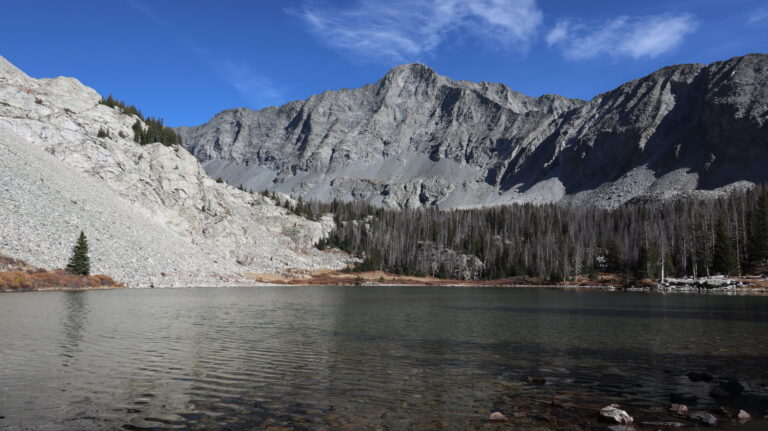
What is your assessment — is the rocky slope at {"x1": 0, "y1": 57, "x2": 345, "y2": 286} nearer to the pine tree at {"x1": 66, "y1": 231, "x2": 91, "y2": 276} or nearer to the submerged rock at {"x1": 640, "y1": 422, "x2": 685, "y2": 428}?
the pine tree at {"x1": 66, "y1": 231, "x2": 91, "y2": 276}

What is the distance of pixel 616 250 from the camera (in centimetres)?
12331

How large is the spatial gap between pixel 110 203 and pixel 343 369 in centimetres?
7968

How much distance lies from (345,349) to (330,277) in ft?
299

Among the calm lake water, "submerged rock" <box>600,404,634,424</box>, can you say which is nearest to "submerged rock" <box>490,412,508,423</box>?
the calm lake water

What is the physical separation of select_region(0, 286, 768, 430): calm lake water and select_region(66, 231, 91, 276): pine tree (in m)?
29.2

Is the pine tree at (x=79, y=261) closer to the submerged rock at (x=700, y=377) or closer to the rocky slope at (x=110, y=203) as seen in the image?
the rocky slope at (x=110, y=203)

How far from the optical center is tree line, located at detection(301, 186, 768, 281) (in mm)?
98125

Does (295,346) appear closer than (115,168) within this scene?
Yes

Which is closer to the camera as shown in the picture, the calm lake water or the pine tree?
the calm lake water

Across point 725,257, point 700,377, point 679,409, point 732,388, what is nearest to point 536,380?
point 679,409

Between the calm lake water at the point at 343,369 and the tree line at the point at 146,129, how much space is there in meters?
89.3

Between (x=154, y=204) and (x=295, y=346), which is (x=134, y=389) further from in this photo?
(x=154, y=204)

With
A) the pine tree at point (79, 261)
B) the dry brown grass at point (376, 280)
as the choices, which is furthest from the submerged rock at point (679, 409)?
the dry brown grass at point (376, 280)

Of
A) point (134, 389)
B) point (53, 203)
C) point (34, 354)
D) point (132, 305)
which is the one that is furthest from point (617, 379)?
point (53, 203)
